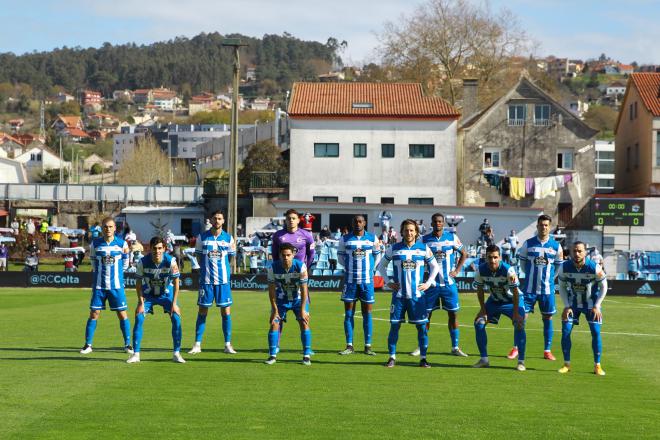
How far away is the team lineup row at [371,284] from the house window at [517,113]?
51.8 m

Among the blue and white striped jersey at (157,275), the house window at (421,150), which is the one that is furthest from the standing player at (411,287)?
the house window at (421,150)

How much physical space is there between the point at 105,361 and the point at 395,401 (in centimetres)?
574

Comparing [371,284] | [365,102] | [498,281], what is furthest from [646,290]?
[365,102]

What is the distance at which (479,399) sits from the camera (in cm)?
1342

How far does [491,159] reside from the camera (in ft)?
230

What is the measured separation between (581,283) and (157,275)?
23.6 feet

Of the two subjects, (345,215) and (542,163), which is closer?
(345,215)

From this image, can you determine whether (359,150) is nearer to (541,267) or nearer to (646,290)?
(646,290)

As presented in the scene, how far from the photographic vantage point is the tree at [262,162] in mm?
73188

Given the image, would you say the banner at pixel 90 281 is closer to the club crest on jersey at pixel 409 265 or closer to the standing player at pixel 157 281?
the standing player at pixel 157 281

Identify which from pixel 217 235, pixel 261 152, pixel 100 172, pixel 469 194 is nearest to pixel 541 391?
pixel 217 235

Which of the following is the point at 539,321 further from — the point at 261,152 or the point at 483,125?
the point at 261,152

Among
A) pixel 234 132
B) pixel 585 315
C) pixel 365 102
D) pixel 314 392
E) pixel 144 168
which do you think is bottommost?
pixel 314 392

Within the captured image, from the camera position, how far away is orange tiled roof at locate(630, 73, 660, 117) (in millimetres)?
67531
